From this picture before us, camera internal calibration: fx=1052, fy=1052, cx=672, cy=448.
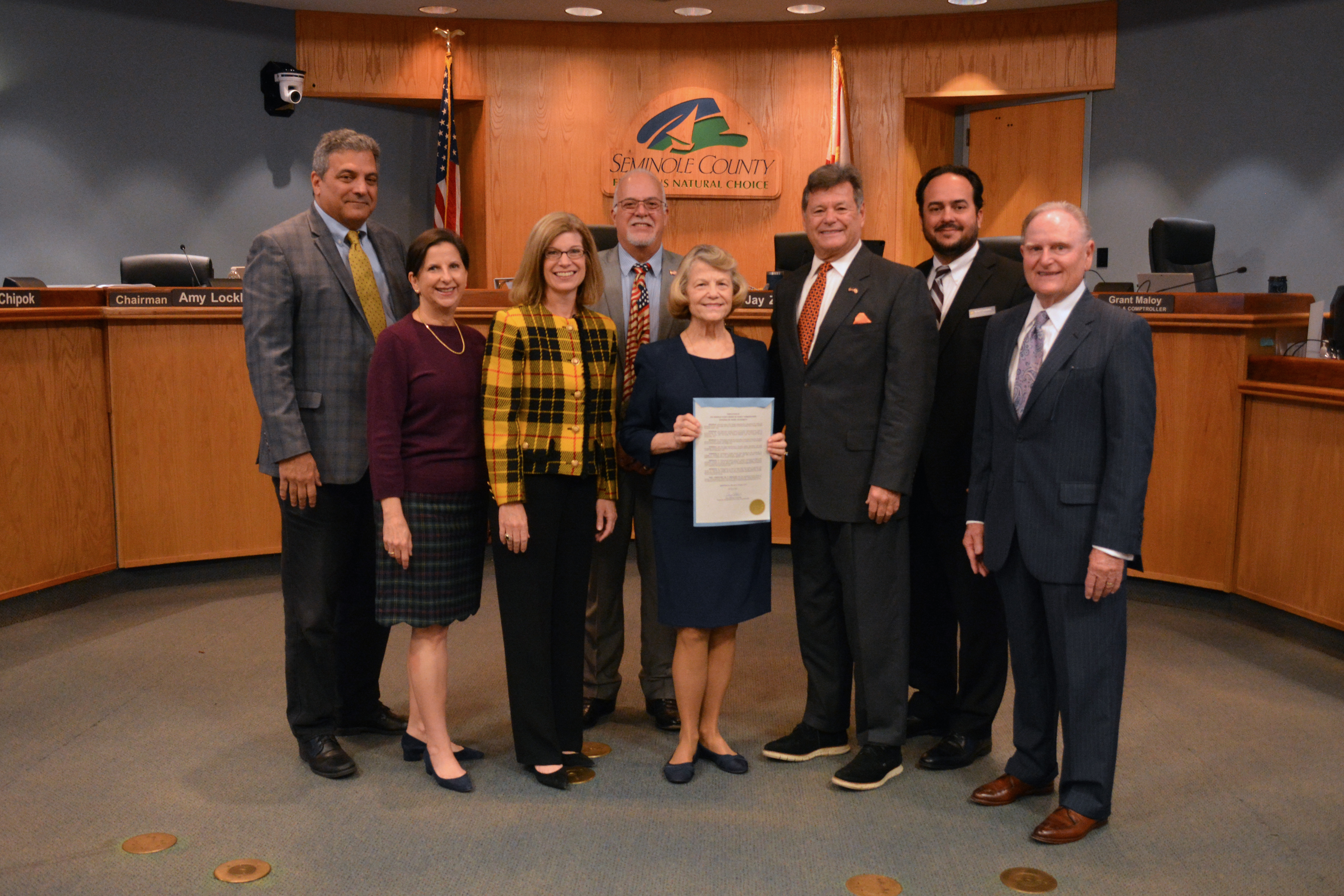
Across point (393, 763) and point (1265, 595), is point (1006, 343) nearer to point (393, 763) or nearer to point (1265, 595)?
point (393, 763)

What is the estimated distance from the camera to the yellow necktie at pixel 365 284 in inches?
120

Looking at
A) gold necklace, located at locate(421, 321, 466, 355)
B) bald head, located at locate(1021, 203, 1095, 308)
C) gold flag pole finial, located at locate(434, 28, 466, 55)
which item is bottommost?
gold necklace, located at locate(421, 321, 466, 355)

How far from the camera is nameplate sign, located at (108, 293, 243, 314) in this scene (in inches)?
187

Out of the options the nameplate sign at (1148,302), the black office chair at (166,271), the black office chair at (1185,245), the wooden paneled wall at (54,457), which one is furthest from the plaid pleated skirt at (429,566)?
the black office chair at (1185,245)

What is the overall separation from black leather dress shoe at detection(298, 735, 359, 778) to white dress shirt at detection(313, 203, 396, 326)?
1.23 m

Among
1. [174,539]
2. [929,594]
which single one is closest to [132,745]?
[174,539]

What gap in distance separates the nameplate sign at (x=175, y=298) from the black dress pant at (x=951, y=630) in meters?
3.26

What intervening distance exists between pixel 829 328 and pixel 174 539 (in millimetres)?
3543

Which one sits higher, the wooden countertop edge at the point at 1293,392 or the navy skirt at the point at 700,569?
the wooden countertop edge at the point at 1293,392

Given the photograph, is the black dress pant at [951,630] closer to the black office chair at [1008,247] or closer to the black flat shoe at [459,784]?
the black flat shoe at [459,784]

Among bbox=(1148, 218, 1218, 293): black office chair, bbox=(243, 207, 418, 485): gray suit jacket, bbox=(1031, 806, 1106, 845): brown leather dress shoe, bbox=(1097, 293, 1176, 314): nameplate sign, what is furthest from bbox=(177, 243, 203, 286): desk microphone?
bbox=(1031, 806, 1106, 845): brown leather dress shoe

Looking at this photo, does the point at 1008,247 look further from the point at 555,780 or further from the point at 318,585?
the point at 318,585

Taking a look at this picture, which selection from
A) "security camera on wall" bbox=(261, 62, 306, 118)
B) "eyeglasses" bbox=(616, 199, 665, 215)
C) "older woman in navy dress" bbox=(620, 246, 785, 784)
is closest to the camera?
"older woman in navy dress" bbox=(620, 246, 785, 784)

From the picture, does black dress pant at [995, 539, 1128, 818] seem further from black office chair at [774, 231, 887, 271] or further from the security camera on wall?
the security camera on wall
